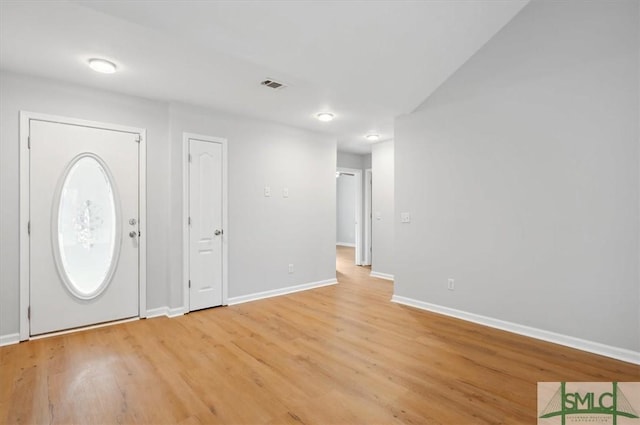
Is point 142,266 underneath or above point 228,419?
above

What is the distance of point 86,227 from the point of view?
3479mm

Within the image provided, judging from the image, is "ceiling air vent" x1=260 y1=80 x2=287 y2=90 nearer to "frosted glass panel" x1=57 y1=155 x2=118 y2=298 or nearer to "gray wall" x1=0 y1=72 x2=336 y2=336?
"gray wall" x1=0 y1=72 x2=336 y2=336

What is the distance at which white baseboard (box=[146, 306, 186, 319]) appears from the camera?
3814 mm

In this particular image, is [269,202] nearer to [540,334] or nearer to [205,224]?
[205,224]

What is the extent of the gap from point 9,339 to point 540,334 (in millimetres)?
5022

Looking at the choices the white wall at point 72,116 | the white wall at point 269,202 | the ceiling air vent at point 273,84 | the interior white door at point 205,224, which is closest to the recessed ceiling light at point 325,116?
the white wall at point 269,202

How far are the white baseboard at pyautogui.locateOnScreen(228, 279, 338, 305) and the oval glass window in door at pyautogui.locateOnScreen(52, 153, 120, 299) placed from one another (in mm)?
1549

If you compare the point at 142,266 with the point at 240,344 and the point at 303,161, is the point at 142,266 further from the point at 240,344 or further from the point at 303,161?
the point at 303,161

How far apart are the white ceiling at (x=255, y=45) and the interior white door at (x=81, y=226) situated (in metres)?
0.65

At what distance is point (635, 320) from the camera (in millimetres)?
2641

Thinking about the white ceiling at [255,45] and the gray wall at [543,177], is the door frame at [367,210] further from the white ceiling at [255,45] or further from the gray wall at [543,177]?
the white ceiling at [255,45]

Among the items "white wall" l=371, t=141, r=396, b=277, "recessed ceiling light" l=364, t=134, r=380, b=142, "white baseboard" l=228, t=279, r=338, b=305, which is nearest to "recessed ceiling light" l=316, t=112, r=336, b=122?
"recessed ceiling light" l=364, t=134, r=380, b=142

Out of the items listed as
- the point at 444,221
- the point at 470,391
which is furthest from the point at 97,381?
the point at 444,221

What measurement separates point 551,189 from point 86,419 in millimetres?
4017
